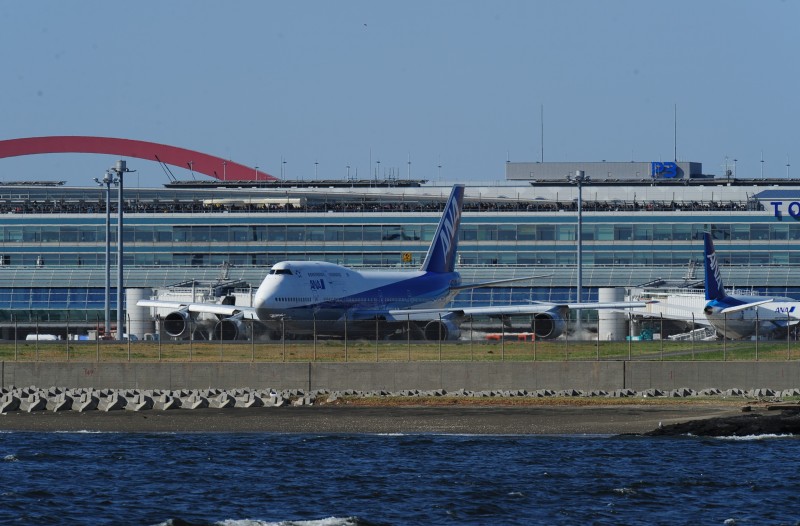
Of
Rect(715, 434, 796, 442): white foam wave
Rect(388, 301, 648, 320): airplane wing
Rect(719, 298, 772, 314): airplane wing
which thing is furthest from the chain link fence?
Rect(715, 434, 796, 442): white foam wave

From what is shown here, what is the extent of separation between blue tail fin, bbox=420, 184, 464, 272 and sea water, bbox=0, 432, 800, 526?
159 ft

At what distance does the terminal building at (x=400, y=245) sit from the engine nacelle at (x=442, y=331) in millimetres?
32279

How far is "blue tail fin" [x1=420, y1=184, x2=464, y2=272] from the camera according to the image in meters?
88.8

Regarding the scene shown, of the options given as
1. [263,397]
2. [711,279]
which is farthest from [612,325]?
[263,397]

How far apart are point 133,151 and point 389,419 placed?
127972 millimetres

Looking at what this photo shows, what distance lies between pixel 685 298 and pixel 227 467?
2239 inches

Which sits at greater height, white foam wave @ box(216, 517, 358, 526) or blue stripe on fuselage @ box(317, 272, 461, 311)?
blue stripe on fuselage @ box(317, 272, 461, 311)

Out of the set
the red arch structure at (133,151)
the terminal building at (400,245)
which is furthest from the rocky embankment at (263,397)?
the red arch structure at (133,151)

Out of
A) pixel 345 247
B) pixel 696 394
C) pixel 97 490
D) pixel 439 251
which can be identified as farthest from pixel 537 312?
pixel 97 490

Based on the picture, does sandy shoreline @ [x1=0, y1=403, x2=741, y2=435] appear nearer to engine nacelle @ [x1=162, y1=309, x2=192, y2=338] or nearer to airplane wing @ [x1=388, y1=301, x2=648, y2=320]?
airplane wing @ [x1=388, y1=301, x2=648, y2=320]

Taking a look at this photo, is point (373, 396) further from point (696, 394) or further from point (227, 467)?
point (227, 467)

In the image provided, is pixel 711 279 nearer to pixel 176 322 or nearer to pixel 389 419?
pixel 176 322

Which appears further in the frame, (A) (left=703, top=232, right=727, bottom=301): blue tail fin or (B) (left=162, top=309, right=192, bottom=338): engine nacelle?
(A) (left=703, top=232, right=727, bottom=301): blue tail fin

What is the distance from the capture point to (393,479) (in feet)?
108
